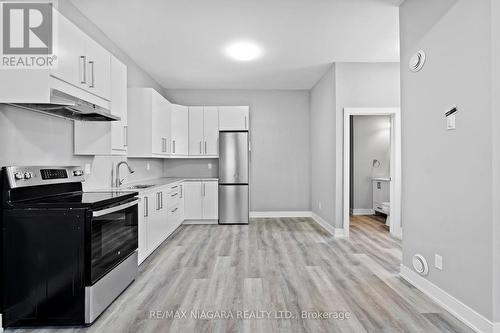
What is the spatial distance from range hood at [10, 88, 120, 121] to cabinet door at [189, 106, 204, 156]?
3.01 metres

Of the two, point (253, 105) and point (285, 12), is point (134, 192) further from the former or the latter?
point (253, 105)

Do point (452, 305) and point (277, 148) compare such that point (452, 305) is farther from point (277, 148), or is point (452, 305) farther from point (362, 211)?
point (362, 211)

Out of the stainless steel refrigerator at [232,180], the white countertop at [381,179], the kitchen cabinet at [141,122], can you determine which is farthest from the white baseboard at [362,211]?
the kitchen cabinet at [141,122]

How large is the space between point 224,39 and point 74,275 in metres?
3.13

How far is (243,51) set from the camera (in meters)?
4.19

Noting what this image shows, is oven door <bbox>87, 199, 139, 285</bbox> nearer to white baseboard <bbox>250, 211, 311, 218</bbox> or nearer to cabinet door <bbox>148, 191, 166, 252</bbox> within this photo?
cabinet door <bbox>148, 191, 166, 252</bbox>

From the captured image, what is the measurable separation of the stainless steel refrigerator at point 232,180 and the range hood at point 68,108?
2919 millimetres

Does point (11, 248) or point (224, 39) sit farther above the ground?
point (224, 39)

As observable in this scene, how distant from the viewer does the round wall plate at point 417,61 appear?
2636mm

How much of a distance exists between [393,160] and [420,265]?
2.37 metres

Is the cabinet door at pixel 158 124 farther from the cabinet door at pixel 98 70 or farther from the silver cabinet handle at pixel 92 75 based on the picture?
the silver cabinet handle at pixel 92 75

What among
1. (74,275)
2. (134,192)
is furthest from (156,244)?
(74,275)

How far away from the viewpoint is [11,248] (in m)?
2.06

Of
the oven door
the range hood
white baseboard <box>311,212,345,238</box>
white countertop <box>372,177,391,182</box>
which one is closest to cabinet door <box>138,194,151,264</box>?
the oven door
